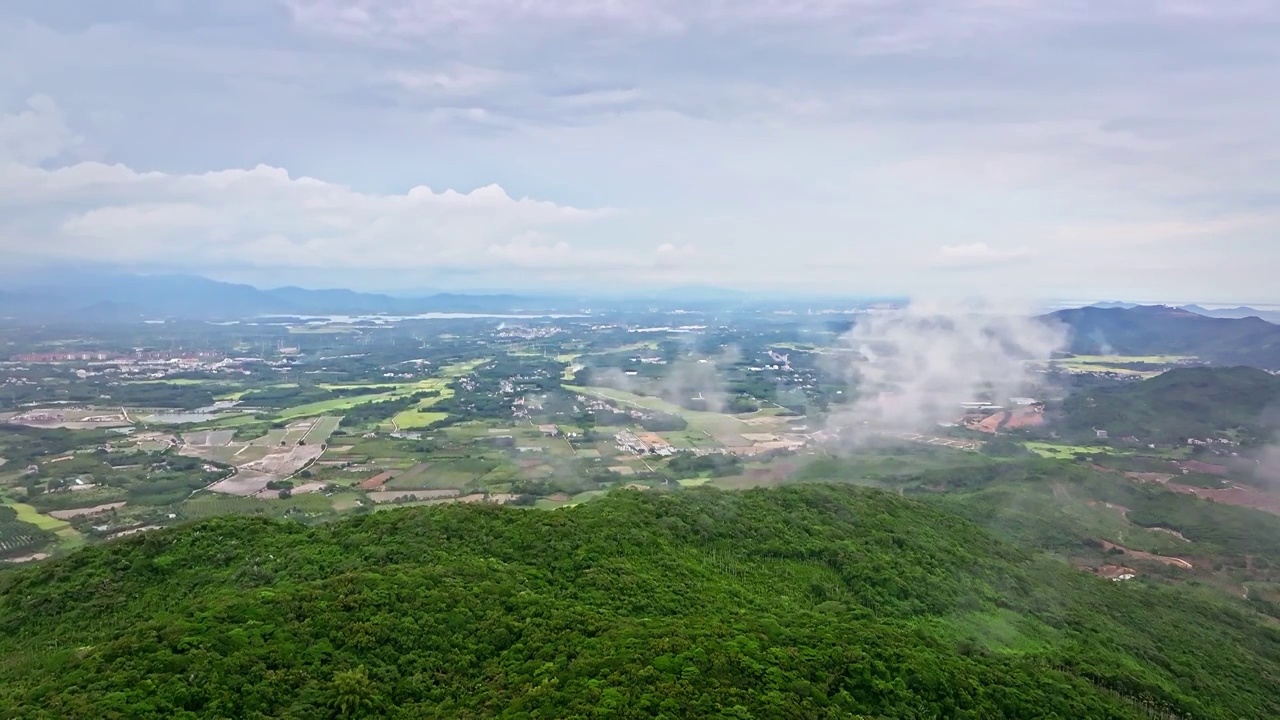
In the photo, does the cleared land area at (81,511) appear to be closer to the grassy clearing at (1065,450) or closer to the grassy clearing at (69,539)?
the grassy clearing at (69,539)

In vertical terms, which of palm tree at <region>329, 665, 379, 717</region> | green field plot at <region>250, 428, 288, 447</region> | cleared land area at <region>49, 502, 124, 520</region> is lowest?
cleared land area at <region>49, 502, 124, 520</region>

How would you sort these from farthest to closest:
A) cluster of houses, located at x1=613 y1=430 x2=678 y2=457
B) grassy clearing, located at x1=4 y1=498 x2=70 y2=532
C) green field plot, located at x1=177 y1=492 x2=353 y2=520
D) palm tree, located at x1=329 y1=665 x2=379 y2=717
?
1. cluster of houses, located at x1=613 y1=430 x2=678 y2=457
2. green field plot, located at x1=177 y1=492 x2=353 y2=520
3. grassy clearing, located at x1=4 y1=498 x2=70 y2=532
4. palm tree, located at x1=329 y1=665 x2=379 y2=717

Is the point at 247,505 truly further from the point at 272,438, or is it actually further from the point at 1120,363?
the point at 1120,363

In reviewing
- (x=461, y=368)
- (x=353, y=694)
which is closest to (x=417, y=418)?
(x=461, y=368)

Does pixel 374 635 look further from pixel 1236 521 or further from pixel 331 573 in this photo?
pixel 1236 521

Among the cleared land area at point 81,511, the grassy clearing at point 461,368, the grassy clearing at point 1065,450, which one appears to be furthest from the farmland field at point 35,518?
the grassy clearing at point 1065,450

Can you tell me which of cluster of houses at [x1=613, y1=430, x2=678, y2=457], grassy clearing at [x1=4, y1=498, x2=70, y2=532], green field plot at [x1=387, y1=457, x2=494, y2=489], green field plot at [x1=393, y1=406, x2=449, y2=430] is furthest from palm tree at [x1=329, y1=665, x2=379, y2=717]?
green field plot at [x1=393, y1=406, x2=449, y2=430]

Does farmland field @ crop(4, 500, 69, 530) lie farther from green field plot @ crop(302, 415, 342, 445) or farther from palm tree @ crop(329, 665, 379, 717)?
palm tree @ crop(329, 665, 379, 717)

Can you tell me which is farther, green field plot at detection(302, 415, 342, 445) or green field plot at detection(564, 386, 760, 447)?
green field plot at detection(564, 386, 760, 447)
